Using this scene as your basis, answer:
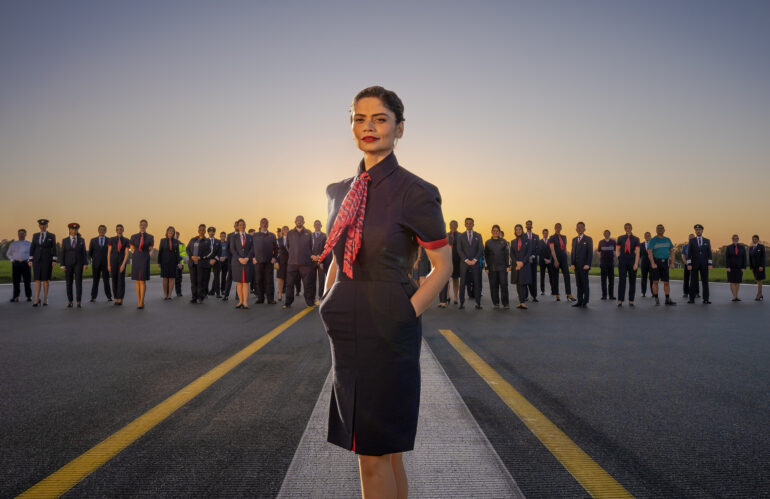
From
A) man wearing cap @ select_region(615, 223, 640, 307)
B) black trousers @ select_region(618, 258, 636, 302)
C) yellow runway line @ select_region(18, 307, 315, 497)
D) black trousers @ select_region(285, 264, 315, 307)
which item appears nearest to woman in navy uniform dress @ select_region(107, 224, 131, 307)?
black trousers @ select_region(285, 264, 315, 307)

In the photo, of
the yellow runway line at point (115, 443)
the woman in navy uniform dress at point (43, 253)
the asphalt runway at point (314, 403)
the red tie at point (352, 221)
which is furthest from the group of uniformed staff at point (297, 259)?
the red tie at point (352, 221)

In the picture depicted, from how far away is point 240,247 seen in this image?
12.2 metres

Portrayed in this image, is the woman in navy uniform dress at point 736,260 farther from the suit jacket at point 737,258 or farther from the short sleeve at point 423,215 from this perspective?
the short sleeve at point 423,215

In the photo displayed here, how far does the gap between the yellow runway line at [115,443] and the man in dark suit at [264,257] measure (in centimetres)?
753

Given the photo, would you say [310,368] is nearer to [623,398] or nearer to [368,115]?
[623,398]

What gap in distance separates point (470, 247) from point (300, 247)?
13.8 ft

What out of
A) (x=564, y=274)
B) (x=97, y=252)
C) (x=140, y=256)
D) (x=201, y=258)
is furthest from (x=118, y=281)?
(x=564, y=274)

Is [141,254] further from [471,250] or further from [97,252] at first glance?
[471,250]

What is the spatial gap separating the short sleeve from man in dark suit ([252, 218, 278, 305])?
11168 millimetres

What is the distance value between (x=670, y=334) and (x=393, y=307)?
756 cm

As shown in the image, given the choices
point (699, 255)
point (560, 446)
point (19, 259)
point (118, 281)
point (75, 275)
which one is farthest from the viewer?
point (699, 255)

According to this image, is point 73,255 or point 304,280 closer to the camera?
point 304,280

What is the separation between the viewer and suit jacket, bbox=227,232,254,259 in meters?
12.2

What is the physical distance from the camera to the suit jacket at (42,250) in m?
12.6
